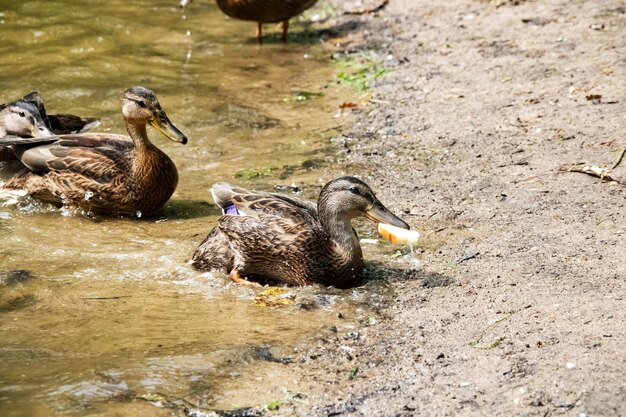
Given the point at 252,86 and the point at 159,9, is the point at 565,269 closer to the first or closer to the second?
the point at 252,86

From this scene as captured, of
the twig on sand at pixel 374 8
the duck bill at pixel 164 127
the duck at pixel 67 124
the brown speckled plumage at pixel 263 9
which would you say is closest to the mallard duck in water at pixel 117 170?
the duck bill at pixel 164 127

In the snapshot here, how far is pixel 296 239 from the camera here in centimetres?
683

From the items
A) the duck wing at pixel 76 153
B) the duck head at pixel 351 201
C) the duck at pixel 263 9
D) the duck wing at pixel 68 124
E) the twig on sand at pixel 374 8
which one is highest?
the duck head at pixel 351 201

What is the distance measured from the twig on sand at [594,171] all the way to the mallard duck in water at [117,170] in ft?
10.5

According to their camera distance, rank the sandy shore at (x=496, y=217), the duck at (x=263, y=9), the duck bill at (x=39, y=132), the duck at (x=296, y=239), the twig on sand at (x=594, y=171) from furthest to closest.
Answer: the duck at (x=263, y=9)
the duck bill at (x=39, y=132)
the twig on sand at (x=594, y=171)
the duck at (x=296, y=239)
the sandy shore at (x=496, y=217)

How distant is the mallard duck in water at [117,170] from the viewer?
8.39 meters

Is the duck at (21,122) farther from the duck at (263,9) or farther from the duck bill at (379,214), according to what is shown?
the duck at (263,9)

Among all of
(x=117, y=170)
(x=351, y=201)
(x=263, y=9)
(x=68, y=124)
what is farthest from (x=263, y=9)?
(x=351, y=201)

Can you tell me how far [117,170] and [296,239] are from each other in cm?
233

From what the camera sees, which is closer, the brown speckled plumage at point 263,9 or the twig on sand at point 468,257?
the twig on sand at point 468,257

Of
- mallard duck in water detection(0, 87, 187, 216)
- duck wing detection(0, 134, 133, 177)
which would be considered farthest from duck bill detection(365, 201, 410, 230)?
duck wing detection(0, 134, 133, 177)

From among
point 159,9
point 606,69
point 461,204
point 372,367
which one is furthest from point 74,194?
point 159,9

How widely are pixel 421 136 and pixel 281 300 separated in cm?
360

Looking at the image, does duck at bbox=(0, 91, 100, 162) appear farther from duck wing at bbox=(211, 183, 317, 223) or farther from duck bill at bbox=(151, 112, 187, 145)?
duck wing at bbox=(211, 183, 317, 223)
